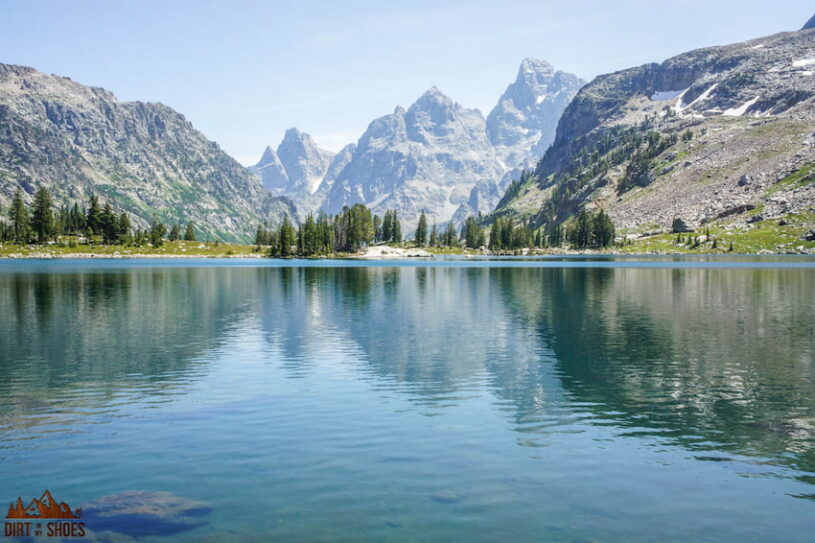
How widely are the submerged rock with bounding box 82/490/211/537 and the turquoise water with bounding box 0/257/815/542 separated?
2.29ft

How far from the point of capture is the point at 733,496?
2133 cm

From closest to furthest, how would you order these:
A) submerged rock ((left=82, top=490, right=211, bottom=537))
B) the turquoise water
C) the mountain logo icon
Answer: submerged rock ((left=82, top=490, right=211, bottom=537))
the mountain logo icon
the turquoise water

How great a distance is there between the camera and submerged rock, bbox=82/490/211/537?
1827cm

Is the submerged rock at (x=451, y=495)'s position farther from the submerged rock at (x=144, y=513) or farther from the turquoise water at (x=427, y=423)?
the submerged rock at (x=144, y=513)

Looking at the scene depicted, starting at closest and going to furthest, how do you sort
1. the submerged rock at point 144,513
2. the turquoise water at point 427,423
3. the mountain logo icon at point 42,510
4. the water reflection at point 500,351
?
the submerged rock at point 144,513 → the mountain logo icon at point 42,510 → the turquoise water at point 427,423 → the water reflection at point 500,351

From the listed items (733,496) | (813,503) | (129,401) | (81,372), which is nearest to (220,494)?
(129,401)

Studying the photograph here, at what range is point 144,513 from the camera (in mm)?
19281

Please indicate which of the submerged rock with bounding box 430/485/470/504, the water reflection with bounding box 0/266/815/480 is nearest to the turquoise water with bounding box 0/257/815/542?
the submerged rock with bounding box 430/485/470/504

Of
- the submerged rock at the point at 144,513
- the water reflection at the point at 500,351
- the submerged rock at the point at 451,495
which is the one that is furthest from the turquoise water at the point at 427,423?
the submerged rock at the point at 144,513

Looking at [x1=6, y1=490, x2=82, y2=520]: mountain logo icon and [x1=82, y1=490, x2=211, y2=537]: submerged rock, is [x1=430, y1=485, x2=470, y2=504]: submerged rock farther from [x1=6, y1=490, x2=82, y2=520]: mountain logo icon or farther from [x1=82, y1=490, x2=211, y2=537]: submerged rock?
[x1=6, y1=490, x2=82, y2=520]: mountain logo icon

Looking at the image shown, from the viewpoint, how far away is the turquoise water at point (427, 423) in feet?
65.3

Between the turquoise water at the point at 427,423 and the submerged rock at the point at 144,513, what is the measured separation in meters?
0.70

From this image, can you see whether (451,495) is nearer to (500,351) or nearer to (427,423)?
(427,423)

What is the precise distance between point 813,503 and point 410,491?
14.8m
